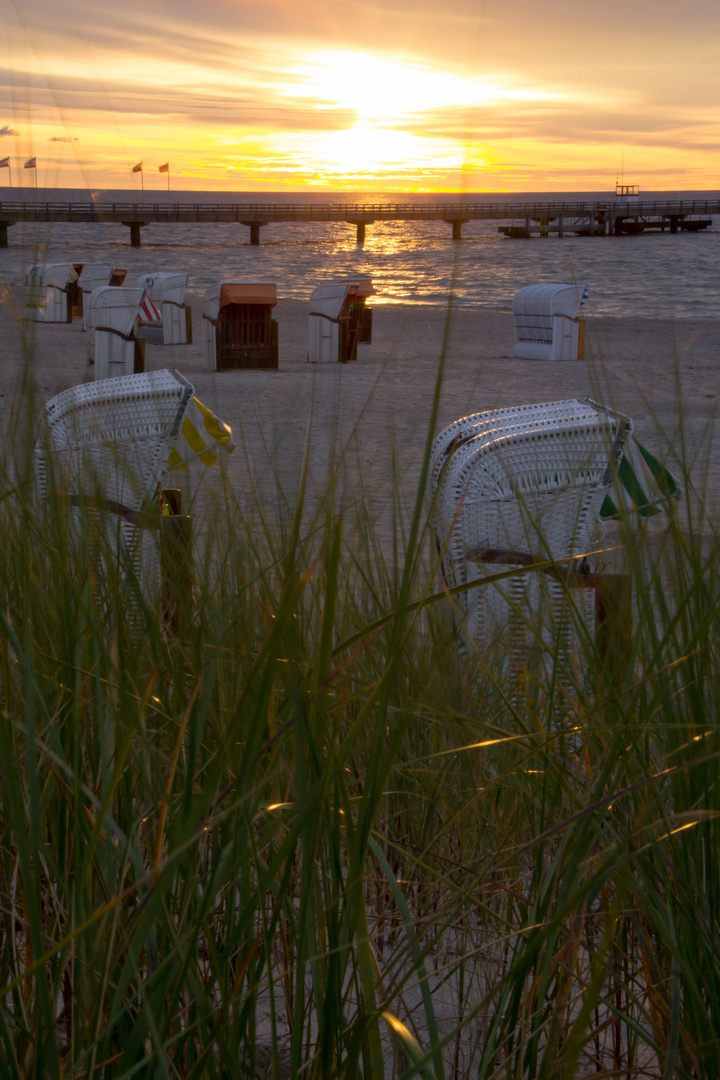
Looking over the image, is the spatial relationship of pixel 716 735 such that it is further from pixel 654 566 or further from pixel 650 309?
pixel 650 309

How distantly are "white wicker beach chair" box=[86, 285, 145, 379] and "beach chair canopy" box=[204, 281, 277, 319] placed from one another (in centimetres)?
148

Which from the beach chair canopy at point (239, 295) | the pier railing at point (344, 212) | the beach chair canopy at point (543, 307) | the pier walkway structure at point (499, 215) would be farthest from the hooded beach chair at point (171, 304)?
the pier walkway structure at point (499, 215)

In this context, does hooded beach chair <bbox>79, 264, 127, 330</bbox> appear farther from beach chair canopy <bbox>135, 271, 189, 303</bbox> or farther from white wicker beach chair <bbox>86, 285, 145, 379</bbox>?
white wicker beach chair <bbox>86, 285, 145, 379</bbox>

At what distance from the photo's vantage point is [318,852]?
84cm

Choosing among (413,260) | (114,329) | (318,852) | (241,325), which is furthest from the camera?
(413,260)

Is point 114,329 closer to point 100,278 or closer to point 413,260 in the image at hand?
point 100,278

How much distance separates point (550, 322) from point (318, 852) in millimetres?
10530

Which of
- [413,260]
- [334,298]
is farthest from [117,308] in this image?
[413,260]

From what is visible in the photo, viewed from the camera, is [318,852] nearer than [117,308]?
Yes

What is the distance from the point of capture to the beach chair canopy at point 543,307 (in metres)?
10.7

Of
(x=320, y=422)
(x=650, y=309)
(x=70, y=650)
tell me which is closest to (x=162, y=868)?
(x=70, y=650)

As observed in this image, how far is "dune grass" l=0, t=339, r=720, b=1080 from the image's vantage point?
2.01ft

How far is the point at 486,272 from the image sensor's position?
33.2 metres

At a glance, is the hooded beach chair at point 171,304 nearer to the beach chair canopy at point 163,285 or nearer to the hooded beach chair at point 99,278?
the beach chair canopy at point 163,285
